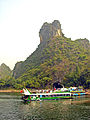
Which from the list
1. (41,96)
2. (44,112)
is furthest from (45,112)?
(41,96)

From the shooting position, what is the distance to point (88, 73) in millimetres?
160250

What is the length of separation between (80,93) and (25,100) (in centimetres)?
6065

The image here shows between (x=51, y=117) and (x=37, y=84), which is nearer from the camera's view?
(x=51, y=117)

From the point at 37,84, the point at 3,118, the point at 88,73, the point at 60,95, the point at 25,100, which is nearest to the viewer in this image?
the point at 3,118

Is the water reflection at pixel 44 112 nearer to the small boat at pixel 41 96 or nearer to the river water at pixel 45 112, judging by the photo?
the river water at pixel 45 112

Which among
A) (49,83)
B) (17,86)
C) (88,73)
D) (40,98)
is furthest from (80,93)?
(17,86)

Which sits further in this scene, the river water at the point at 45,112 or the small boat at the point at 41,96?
the small boat at the point at 41,96

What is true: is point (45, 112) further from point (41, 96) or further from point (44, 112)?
point (41, 96)

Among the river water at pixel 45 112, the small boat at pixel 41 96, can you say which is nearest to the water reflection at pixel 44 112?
the river water at pixel 45 112

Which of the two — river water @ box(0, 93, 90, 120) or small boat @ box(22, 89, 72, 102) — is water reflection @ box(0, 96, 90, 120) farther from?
small boat @ box(22, 89, 72, 102)

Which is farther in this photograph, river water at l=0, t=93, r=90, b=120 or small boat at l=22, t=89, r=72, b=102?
small boat at l=22, t=89, r=72, b=102

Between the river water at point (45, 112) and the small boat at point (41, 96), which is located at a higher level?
the small boat at point (41, 96)

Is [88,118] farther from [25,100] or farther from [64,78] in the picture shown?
[64,78]

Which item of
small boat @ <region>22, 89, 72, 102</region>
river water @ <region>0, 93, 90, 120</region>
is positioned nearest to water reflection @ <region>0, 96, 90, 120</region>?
river water @ <region>0, 93, 90, 120</region>
